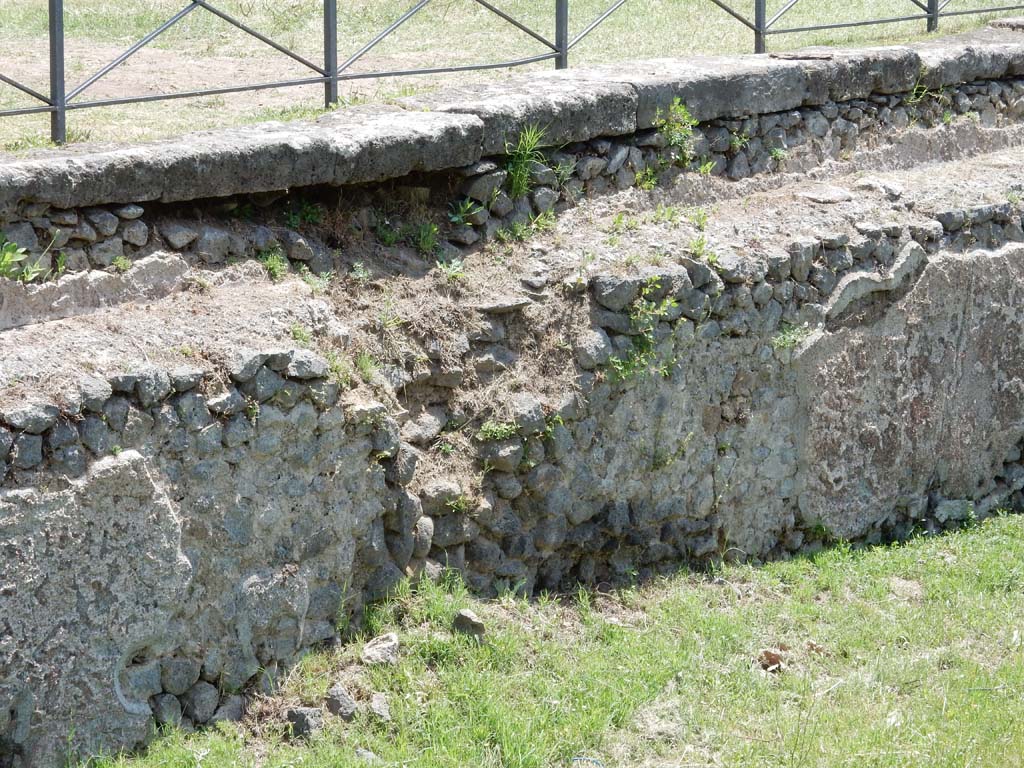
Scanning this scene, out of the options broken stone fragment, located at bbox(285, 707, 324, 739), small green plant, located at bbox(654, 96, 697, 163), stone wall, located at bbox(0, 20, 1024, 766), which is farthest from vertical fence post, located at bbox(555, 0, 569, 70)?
broken stone fragment, located at bbox(285, 707, 324, 739)

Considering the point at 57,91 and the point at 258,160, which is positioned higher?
the point at 57,91

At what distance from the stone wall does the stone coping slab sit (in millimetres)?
15

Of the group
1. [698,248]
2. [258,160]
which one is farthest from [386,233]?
[698,248]

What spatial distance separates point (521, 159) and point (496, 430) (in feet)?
4.48

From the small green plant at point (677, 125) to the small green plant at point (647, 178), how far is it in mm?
185

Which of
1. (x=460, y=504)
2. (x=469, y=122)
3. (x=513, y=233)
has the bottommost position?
(x=460, y=504)

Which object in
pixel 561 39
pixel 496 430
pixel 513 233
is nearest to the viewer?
pixel 496 430

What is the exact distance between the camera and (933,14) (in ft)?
29.6

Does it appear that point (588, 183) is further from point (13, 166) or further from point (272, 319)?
point (13, 166)

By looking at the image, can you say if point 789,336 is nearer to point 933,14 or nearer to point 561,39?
point 561,39

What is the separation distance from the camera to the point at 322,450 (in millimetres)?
4754

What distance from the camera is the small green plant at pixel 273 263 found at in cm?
510

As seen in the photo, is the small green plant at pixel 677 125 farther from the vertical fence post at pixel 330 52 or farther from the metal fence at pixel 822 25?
the vertical fence post at pixel 330 52

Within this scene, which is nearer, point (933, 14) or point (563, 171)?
point (563, 171)
